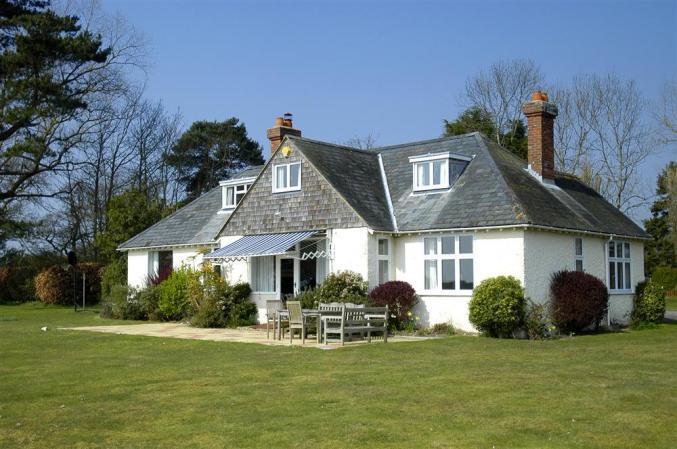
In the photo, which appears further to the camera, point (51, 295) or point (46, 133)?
point (51, 295)

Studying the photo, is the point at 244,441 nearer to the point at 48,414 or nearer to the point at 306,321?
the point at 48,414

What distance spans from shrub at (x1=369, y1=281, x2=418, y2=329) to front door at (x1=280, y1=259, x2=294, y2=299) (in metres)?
4.26

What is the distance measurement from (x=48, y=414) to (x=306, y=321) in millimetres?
11406

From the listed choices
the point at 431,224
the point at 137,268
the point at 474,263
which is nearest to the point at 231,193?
the point at 137,268

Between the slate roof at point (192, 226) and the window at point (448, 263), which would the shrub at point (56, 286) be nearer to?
the slate roof at point (192, 226)

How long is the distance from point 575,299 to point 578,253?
2.93 meters

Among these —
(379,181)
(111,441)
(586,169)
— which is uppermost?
(586,169)

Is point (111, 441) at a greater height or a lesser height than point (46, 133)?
lesser

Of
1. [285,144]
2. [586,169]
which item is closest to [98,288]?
[285,144]

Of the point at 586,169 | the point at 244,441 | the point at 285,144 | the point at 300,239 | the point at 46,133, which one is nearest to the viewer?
the point at 244,441

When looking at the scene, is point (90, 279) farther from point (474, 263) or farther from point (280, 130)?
point (474, 263)

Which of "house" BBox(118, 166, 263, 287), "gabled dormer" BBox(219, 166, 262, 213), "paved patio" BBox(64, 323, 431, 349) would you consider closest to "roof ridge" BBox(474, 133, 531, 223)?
"paved patio" BBox(64, 323, 431, 349)

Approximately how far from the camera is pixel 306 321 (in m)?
21.7

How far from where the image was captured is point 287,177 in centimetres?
2791
